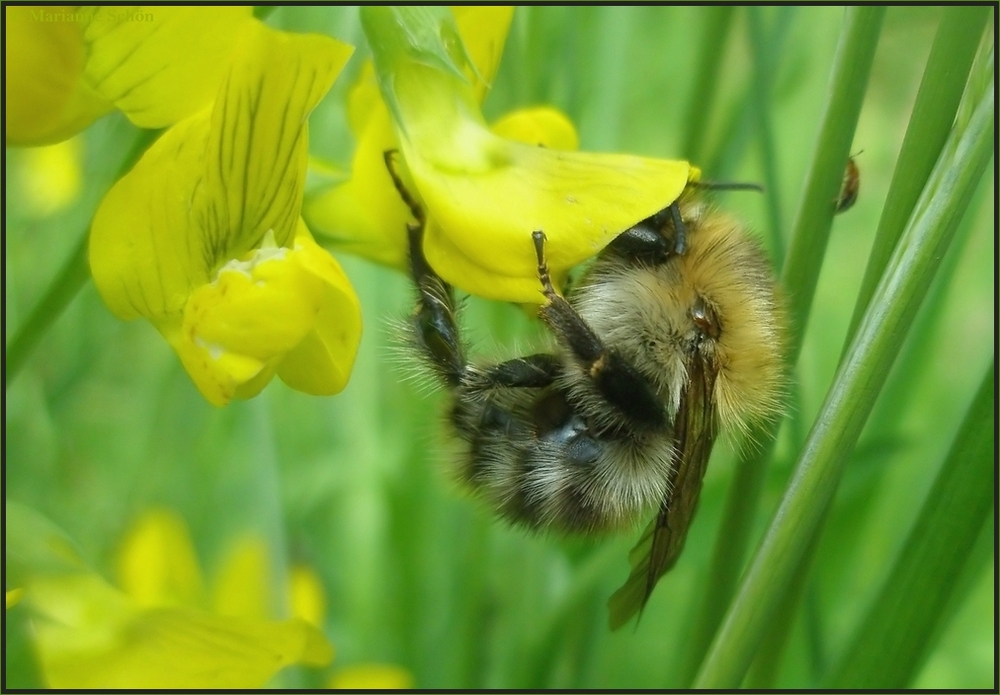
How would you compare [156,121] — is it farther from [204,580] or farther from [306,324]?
[204,580]

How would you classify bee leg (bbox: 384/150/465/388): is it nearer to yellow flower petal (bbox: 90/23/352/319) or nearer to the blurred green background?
the blurred green background

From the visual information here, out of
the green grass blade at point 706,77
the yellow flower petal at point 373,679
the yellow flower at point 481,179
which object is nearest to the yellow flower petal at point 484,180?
the yellow flower at point 481,179

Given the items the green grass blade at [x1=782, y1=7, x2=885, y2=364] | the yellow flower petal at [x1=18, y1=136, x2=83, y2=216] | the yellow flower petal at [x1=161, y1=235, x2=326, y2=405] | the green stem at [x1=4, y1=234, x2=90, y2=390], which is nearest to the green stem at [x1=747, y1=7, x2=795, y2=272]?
the green grass blade at [x1=782, y1=7, x2=885, y2=364]

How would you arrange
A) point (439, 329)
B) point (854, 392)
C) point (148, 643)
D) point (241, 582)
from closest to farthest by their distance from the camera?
point (854, 392) → point (148, 643) → point (439, 329) → point (241, 582)

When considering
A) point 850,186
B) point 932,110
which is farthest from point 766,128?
point 932,110

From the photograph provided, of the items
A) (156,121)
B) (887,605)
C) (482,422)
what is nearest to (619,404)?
(482,422)

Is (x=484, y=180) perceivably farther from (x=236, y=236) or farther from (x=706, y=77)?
(x=706, y=77)

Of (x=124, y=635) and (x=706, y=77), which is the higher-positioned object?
(x=706, y=77)
